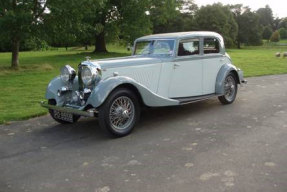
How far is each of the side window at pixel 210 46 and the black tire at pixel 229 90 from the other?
0.73 meters

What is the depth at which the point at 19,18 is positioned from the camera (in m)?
14.2

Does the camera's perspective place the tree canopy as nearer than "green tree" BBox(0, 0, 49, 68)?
No

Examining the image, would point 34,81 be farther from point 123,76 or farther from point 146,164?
point 146,164

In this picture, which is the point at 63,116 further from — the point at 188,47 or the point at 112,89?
the point at 188,47

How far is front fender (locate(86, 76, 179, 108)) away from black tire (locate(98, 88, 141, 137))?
119mm

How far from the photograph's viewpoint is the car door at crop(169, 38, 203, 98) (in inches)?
260

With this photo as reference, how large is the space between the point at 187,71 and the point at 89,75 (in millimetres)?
2212

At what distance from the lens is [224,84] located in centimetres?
763

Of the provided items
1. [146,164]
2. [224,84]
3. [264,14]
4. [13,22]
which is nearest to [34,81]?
[13,22]

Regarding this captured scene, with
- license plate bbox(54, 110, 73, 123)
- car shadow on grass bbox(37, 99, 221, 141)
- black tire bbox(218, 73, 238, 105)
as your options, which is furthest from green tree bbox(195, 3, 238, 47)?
license plate bbox(54, 110, 73, 123)

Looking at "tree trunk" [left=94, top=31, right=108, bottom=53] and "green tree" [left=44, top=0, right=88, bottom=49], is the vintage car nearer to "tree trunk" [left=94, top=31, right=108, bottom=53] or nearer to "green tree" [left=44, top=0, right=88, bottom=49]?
"green tree" [left=44, top=0, right=88, bottom=49]

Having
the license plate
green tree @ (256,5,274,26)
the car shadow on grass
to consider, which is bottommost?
the car shadow on grass

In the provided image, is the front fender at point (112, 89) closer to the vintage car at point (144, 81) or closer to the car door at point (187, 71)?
the vintage car at point (144, 81)

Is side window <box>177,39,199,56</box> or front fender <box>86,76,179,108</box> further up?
side window <box>177,39,199,56</box>
